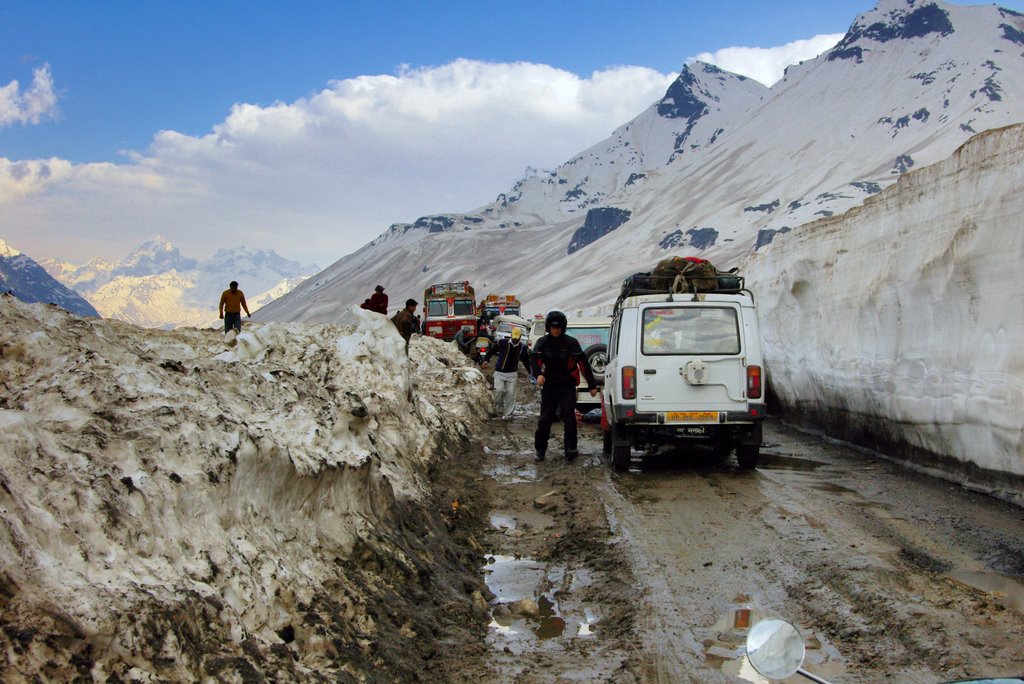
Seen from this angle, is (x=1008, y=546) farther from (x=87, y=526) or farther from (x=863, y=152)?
(x=863, y=152)

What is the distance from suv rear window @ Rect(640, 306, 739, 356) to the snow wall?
2323 millimetres

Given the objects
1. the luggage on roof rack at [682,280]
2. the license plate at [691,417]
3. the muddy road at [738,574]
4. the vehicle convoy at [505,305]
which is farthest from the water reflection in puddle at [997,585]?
the vehicle convoy at [505,305]

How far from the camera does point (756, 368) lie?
11.1 m

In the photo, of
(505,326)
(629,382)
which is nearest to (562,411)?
(629,382)

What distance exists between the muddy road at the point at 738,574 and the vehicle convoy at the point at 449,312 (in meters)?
27.8

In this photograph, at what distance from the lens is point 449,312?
39.8m

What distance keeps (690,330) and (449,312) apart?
28862mm

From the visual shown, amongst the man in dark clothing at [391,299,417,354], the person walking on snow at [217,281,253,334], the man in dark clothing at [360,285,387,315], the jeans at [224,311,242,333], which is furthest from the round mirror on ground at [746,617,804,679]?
the jeans at [224,311,242,333]

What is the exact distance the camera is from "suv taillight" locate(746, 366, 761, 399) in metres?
11.1

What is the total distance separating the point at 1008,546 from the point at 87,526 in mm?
6381

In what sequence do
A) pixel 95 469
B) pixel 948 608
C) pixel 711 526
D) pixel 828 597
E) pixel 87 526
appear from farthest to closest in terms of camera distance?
1. pixel 711 526
2. pixel 828 597
3. pixel 948 608
4. pixel 95 469
5. pixel 87 526

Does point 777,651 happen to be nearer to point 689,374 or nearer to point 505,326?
point 689,374

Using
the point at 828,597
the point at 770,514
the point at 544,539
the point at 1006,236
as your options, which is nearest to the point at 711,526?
the point at 770,514

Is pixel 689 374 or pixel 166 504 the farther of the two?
pixel 689 374
